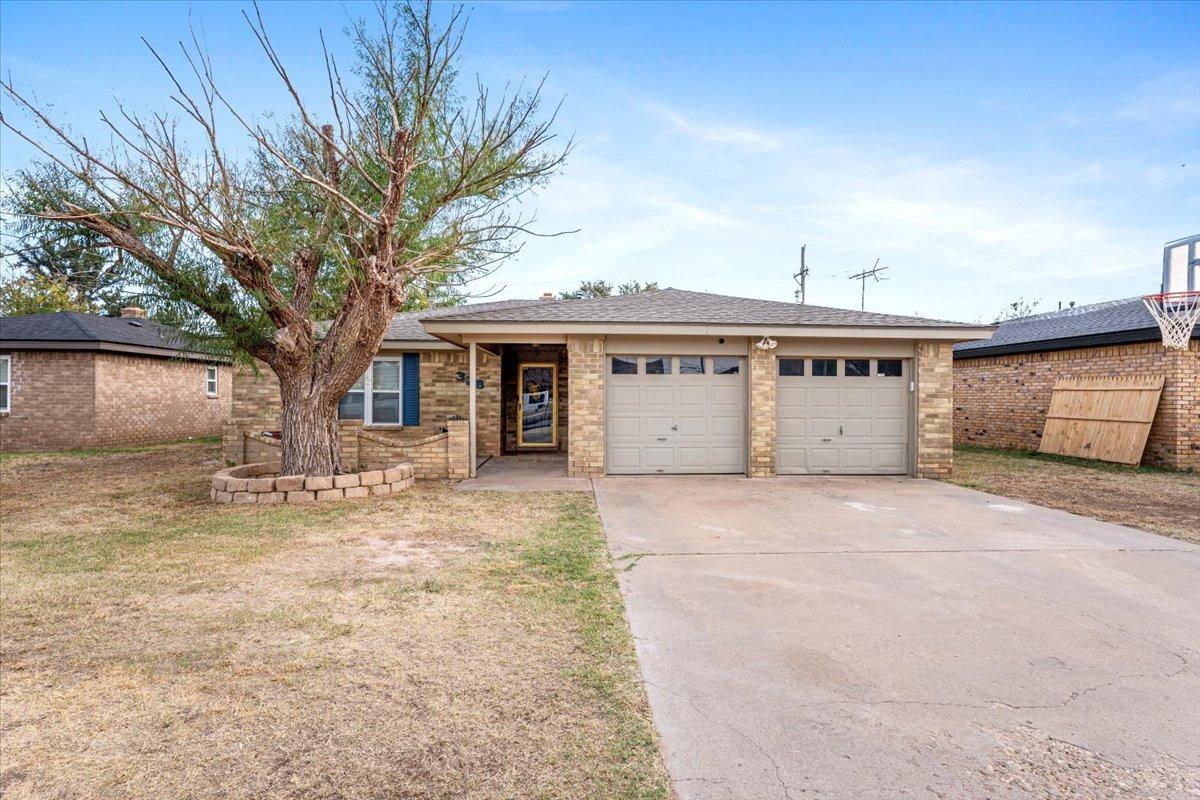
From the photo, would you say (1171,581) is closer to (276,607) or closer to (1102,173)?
(276,607)

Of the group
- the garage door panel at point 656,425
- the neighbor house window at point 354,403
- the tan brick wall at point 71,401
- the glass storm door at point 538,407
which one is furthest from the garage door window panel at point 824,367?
the tan brick wall at point 71,401

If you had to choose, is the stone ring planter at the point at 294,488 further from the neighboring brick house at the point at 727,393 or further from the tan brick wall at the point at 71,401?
the tan brick wall at the point at 71,401

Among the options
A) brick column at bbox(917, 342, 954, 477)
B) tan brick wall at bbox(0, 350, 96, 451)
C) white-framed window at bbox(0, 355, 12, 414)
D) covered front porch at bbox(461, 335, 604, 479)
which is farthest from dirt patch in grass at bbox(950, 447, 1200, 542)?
white-framed window at bbox(0, 355, 12, 414)

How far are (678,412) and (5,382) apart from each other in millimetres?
17847

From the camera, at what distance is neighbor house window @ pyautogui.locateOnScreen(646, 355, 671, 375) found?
11.4 metres

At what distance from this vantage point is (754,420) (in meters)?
11.2

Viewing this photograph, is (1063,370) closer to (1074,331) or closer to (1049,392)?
(1049,392)

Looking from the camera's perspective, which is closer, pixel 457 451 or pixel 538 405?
pixel 457 451

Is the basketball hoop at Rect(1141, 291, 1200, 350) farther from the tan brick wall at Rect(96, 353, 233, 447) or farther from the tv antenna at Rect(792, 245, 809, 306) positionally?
the tan brick wall at Rect(96, 353, 233, 447)

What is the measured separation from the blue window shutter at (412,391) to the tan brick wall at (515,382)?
86.6 inches

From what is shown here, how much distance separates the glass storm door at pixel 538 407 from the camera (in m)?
15.6

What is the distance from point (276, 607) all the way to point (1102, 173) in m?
20.5

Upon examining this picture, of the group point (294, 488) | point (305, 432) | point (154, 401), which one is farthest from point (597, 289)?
point (294, 488)

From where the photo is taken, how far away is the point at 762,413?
36.7 ft
